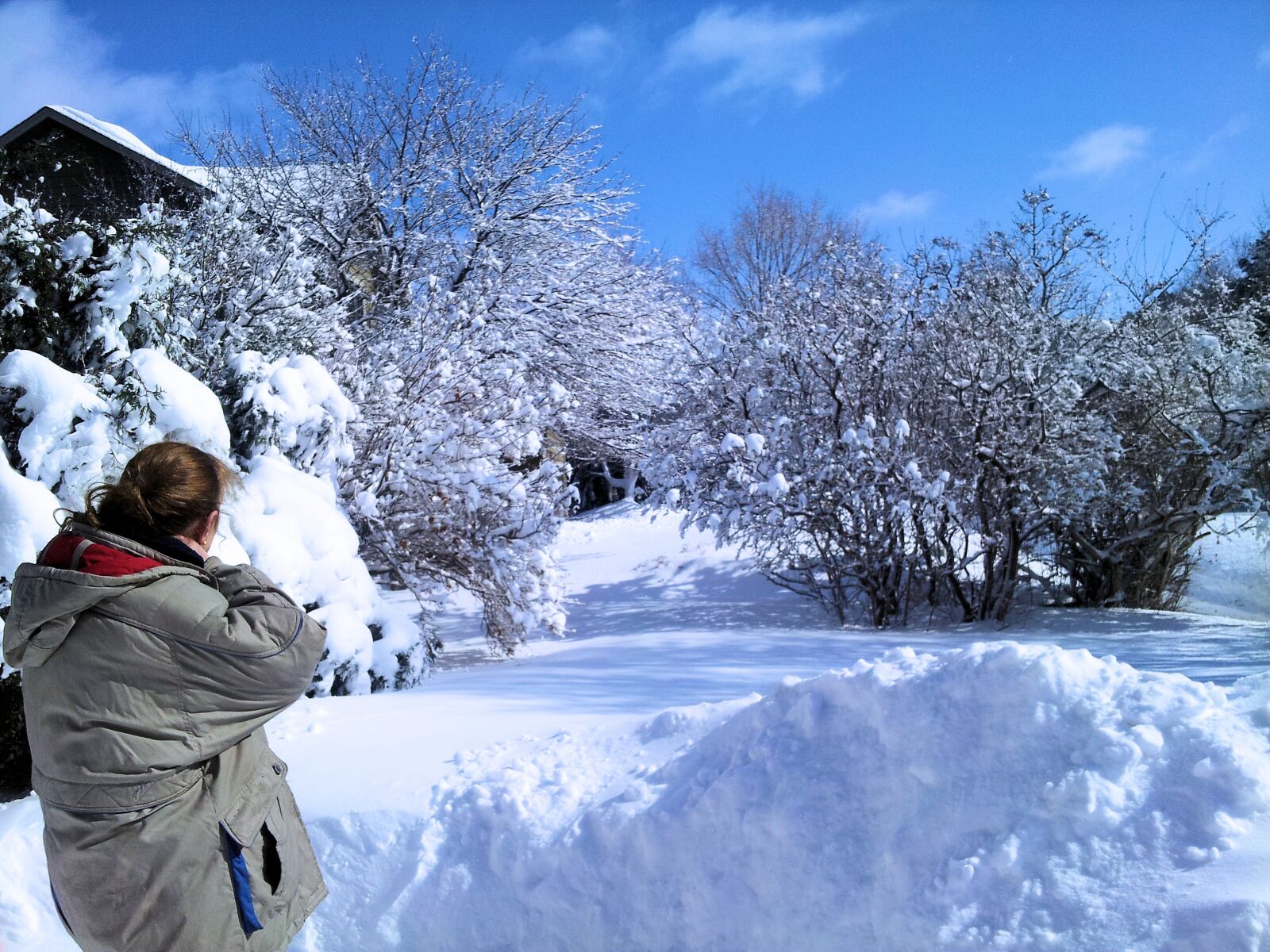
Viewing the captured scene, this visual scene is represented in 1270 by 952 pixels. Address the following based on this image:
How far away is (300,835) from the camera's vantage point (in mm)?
2152

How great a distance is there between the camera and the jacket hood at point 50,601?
A: 178 cm

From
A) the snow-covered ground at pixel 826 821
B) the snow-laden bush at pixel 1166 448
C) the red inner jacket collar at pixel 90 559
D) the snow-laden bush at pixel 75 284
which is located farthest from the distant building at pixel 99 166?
the red inner jacket collar at pixel 90 559

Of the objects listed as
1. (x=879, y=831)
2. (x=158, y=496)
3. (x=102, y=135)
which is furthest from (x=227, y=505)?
(x=102, y=135)

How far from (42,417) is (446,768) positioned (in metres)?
2.75

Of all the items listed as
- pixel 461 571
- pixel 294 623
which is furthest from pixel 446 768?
pixel 461 571

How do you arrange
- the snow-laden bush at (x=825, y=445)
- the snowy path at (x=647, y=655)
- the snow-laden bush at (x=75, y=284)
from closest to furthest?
the snowy path at (x=647, y=655) → the snow-laden bush at (x=75, y=284) → the snow-laden bush at (x=825, y=445)

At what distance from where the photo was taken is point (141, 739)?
183 cm

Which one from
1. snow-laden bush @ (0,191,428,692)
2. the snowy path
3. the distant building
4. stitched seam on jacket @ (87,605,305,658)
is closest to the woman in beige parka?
stitched seam on jacket @ (87,605,305,658)

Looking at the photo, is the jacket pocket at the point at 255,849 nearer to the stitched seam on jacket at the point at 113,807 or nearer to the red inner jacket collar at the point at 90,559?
the stitched seam on jacket at the point at 113,807

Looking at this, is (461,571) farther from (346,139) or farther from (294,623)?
(346,139)

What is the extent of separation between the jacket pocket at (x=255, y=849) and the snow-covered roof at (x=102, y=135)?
1521 cm

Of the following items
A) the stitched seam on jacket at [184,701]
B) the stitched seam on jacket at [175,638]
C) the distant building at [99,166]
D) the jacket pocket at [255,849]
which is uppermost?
the distant building at [99,166]

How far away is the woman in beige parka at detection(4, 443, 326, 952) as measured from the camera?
1.82 m

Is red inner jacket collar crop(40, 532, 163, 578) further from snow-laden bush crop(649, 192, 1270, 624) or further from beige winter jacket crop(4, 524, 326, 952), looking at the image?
snow-laden bush crop(649, 192, 1270, 624)
